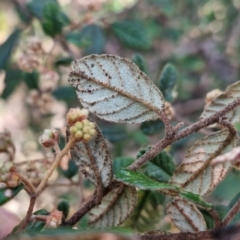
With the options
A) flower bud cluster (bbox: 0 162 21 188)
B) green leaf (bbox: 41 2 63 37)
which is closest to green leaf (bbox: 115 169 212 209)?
flower bud cluster (bbox: 0 162 21 188)

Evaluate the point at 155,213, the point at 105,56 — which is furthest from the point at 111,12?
the point at 105,56

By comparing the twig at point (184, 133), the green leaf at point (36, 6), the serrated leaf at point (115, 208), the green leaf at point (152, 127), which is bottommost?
the green leaf at point (152, 127)

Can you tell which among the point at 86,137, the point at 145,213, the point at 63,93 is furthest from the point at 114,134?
the point at 86,137

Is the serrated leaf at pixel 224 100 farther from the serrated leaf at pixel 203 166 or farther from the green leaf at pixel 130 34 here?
the green leaf at pixel 130 34

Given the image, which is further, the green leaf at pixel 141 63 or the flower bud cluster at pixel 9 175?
the green leaf at pixel 141 63

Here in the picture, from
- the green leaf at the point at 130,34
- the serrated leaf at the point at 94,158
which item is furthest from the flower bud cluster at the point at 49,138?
the green leaf at the point at 130,34

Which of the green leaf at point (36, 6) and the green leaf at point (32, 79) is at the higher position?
the green leaf at point (36, 6)
